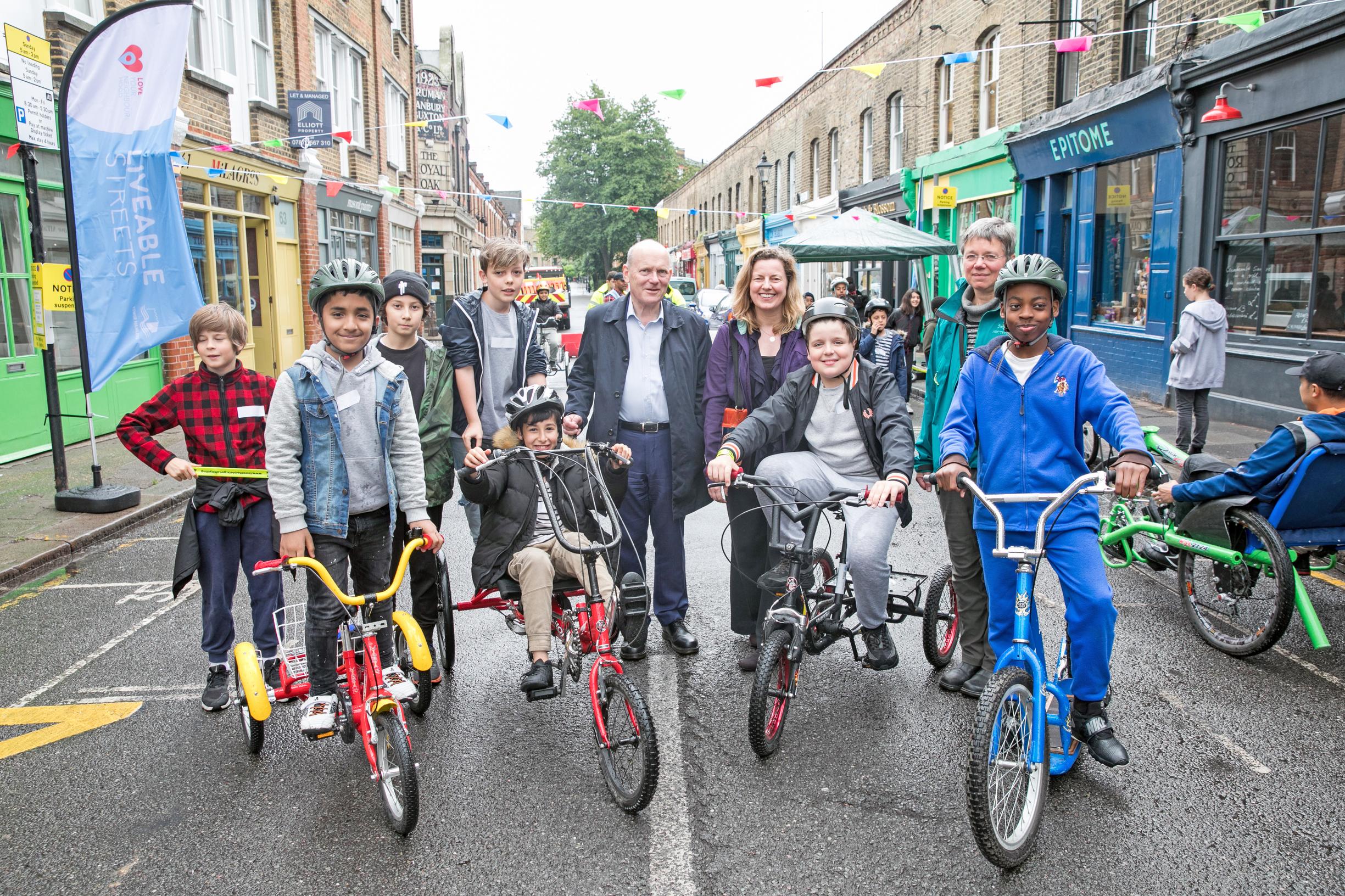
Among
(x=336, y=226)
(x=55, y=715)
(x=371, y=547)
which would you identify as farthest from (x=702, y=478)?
(x=336, y=226)

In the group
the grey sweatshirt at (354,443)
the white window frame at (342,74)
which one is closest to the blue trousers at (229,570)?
the grey sweatshirt at (354,443)

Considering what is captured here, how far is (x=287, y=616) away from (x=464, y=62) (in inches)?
2279

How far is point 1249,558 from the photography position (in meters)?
4.97

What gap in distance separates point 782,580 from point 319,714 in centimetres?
188

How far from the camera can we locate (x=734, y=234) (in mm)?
47719

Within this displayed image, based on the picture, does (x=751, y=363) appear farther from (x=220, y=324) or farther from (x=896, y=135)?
(x=896, y=135)

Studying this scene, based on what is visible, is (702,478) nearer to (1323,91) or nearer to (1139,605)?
(1139,605)

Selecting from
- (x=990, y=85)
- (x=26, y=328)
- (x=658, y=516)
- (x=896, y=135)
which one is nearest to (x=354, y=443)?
(x=658, y=516)

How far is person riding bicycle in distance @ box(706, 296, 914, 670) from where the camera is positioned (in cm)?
427

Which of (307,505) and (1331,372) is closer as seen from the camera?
(307,505)

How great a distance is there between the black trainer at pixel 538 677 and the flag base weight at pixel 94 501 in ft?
20.0

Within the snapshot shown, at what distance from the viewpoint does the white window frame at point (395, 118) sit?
1011 inches

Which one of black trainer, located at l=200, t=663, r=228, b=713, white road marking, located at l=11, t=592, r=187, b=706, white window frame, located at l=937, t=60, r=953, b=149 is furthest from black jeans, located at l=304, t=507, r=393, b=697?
white window frame, located at l=937, t=60, r=953, b=149

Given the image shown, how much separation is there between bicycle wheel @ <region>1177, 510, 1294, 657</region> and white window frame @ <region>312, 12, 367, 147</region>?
1814 centimetres
